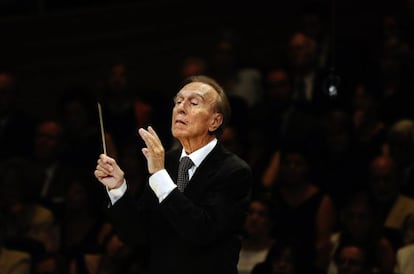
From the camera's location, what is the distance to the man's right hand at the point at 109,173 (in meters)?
4.11

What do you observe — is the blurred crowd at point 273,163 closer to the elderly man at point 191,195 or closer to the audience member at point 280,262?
the audience member at point 280,262

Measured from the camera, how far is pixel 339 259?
20.2 feet

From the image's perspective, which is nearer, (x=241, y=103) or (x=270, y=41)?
(x=241, y=103)

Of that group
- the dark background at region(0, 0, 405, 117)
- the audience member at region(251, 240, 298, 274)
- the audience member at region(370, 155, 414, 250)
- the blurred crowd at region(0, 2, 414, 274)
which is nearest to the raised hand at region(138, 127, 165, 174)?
the blurred crowd at region(0, 2, 414, 274)

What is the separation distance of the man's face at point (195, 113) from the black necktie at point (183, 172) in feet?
0.27

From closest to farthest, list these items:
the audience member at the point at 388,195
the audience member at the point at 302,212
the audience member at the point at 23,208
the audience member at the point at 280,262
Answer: the audience member at the point at 280,262
the audience member at the point at 302,212
the audience member at the point at 388,195
the audience member at the point at 23,208

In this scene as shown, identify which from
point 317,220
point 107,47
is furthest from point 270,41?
point 317,220

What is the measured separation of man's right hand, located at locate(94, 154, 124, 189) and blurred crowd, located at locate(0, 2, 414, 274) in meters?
1.78

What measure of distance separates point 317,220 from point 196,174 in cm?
246

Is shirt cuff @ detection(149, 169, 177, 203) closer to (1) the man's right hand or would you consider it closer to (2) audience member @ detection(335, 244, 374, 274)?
(1) the man's right hand

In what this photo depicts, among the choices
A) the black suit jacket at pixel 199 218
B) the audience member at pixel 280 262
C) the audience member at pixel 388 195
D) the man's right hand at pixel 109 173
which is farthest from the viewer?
the audience member at pixel 388 195

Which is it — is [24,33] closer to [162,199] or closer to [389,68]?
[389,68]

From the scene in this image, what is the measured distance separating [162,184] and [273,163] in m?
A: 3.16

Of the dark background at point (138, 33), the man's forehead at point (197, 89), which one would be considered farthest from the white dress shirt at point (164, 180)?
the dark background at point (138, 33)
